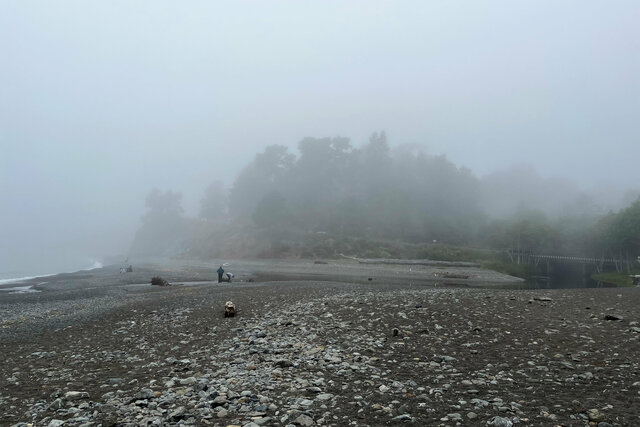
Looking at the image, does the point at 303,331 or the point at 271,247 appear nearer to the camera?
the point at 303,331

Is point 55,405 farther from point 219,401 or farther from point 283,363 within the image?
point 283,363

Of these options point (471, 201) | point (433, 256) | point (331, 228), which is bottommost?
point (433, 256)

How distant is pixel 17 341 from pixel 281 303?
1260cm

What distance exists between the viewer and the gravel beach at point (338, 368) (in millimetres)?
7215

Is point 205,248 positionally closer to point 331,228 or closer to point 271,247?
point 271,247

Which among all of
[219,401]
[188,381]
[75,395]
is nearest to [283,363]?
[188,381]

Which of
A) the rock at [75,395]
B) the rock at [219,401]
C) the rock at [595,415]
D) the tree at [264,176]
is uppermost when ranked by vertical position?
the tree at [264,176]

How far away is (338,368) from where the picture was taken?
978 cm

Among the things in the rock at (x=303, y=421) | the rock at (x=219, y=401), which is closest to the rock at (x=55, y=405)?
the rock at (x=219, y=401)

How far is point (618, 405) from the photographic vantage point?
707 cm

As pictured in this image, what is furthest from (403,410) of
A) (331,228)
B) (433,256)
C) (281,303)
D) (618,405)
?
(331,228)

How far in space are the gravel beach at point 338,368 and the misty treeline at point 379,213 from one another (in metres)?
89.3

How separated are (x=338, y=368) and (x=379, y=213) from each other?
148 meters

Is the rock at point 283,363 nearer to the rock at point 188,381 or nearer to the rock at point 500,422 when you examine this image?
the rock at point 188,381
